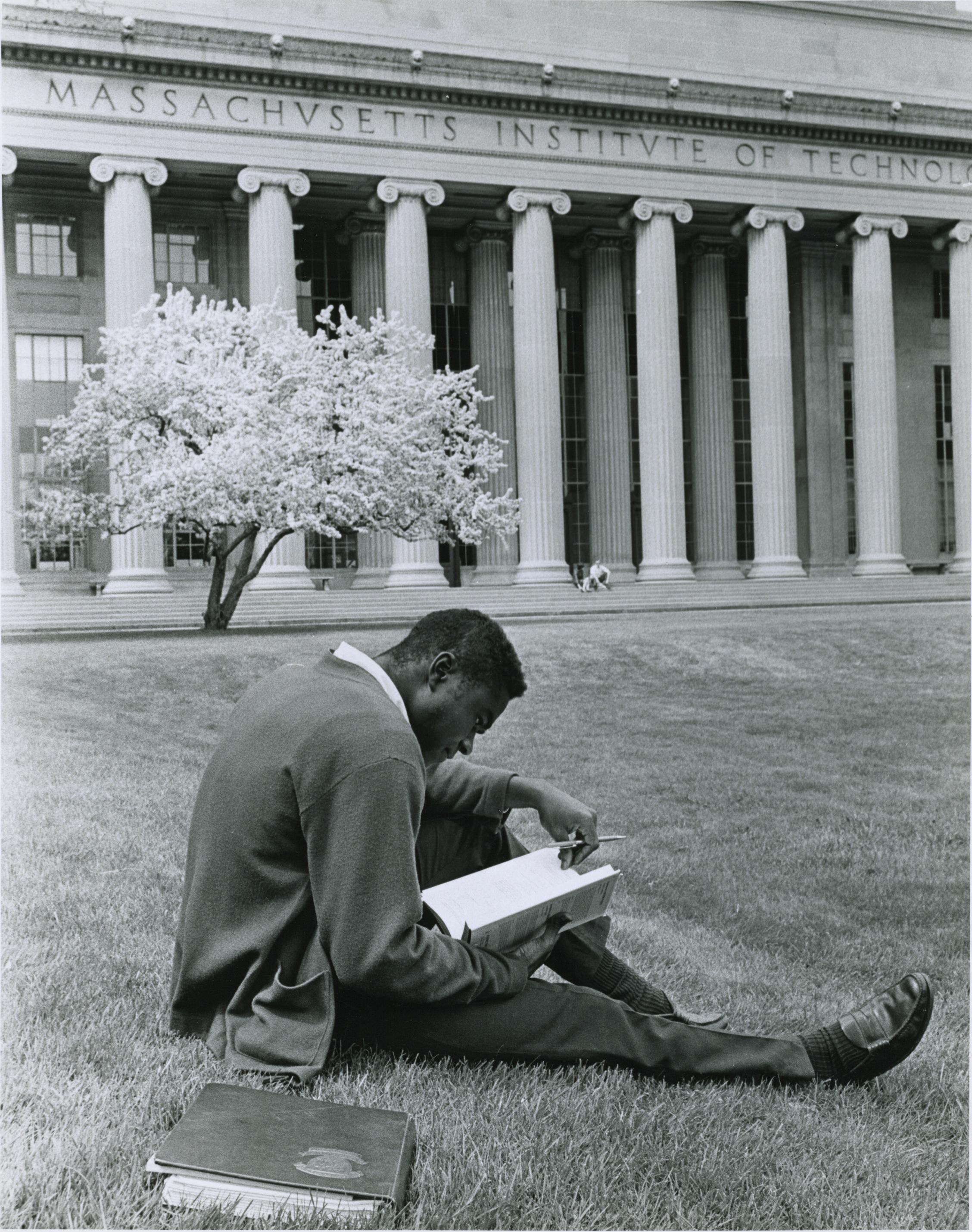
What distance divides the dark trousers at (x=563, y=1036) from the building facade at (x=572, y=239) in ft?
14.3

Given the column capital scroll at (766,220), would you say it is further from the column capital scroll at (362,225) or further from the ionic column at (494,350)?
the column capital scroll at (362,225)

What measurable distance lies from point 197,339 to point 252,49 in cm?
252

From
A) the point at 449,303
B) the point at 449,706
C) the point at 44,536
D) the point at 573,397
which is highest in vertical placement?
the point at 449,303

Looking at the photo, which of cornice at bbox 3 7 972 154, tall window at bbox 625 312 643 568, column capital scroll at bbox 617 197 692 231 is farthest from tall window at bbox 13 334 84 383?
tall window at bbox 625 312 643 568

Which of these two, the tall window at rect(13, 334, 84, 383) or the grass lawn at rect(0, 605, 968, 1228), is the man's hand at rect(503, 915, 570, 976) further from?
the tall window at rect(13, 334, 84, 383)

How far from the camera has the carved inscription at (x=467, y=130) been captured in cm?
1166

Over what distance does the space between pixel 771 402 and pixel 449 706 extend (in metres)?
23.1

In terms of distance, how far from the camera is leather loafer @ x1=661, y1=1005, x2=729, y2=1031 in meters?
4.35

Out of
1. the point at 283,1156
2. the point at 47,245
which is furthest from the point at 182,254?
the point at 283,1156

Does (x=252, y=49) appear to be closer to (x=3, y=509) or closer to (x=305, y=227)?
(x=3, y=509)

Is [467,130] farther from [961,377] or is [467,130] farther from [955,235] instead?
[961,377]

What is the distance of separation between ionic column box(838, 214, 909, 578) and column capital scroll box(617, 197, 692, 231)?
4159 mm

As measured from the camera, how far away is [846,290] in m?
29.8

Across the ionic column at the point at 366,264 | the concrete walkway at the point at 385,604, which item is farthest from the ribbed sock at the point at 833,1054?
the ionic column at the point at 366,264
